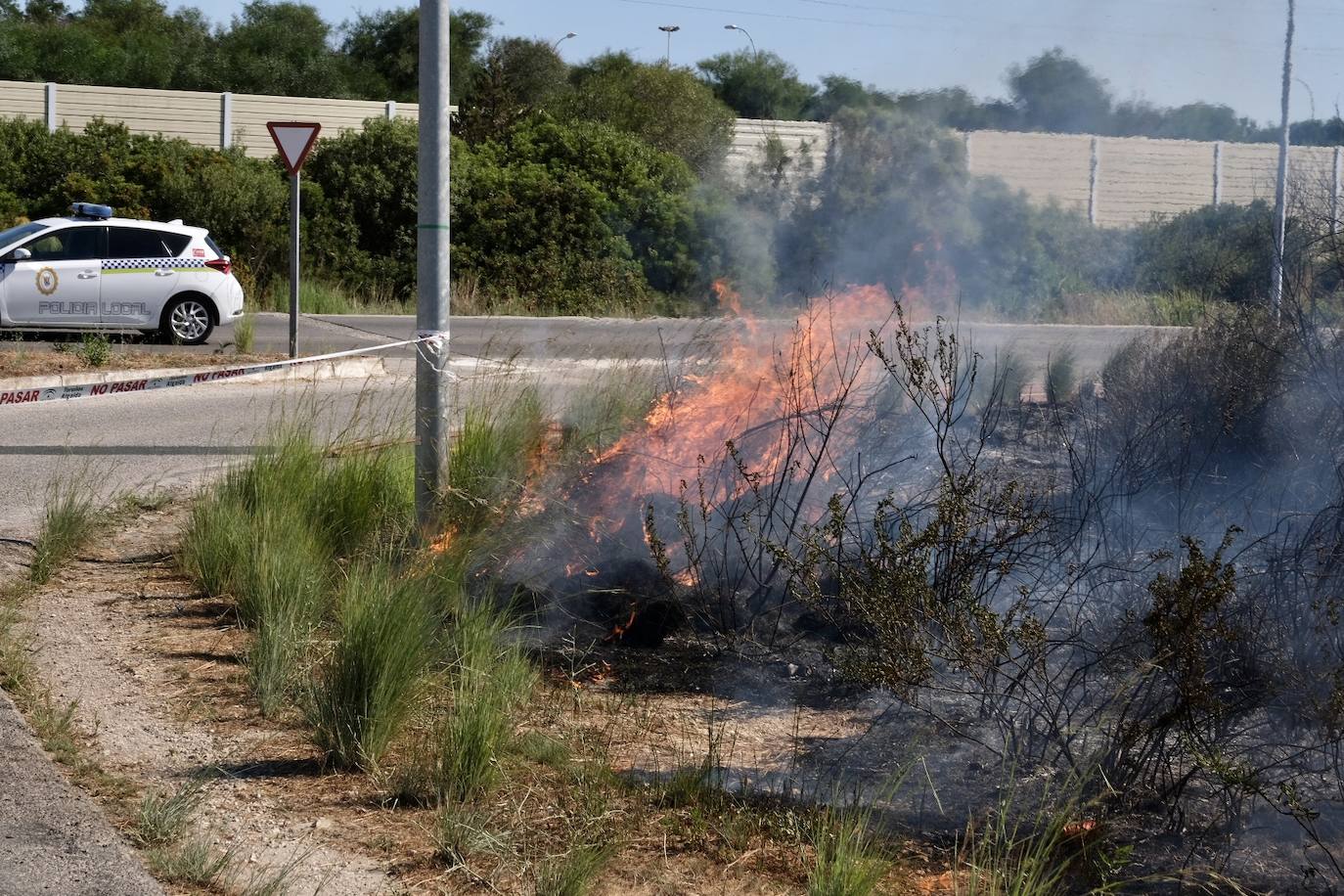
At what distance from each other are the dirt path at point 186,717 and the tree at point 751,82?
13137 millimetres

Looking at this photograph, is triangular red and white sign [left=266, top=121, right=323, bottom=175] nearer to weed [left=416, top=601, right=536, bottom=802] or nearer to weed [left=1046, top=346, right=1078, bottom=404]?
weed [left=1046, top=346, right=1078, bottom=404]

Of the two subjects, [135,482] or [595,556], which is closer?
[595,556]

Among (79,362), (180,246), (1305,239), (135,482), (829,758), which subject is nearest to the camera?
(829,758)

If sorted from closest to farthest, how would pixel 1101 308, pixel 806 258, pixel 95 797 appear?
pixel 95 797
pixel 806 258
pixel 1101 308

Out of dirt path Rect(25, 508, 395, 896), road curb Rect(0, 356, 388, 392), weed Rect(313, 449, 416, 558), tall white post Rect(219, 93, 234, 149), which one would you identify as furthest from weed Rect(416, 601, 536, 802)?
tall white post Rect(219, 93, 234, 149)

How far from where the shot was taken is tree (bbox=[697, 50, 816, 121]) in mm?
21703

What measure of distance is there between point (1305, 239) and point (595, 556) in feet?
11.7

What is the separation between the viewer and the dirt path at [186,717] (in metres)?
4.19

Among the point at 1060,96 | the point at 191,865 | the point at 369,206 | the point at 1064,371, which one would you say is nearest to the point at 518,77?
the point at 369,206

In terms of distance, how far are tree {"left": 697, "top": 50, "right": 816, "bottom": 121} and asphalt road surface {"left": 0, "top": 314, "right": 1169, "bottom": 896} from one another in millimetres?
6666

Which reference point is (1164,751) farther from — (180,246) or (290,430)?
(180,246)

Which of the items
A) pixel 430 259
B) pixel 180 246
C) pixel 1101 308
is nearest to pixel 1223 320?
pixel 1101 308

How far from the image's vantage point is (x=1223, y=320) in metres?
7.54

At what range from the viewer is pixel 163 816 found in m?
4.19
